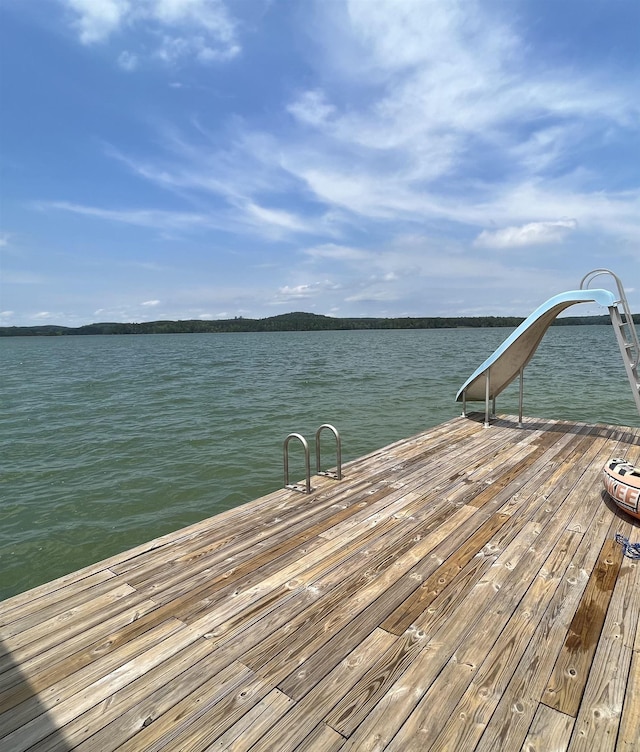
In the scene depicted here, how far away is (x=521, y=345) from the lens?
7.00 m

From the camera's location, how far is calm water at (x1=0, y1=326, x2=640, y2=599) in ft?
20.5

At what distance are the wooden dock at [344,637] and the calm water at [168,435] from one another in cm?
317

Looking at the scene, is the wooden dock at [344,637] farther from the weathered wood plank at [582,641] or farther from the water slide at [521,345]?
the water slide at [521,345]

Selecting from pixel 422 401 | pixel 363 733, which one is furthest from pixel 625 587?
pixel 422 401

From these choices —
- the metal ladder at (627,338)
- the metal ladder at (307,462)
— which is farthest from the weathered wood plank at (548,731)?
the metal ladder at (627,338)

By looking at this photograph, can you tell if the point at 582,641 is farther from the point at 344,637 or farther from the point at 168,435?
the point at 168,435

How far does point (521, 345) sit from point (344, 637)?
5.95m

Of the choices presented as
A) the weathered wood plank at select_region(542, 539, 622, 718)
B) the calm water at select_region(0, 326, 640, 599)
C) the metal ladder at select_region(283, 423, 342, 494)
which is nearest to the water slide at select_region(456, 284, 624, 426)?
the calm water at select_region(0, 326, 640, 599)

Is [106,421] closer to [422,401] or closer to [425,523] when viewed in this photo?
[422,401]

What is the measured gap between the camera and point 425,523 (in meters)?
3.92

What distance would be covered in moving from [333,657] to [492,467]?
3.85m

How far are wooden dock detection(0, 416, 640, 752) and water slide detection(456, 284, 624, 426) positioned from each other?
304cm

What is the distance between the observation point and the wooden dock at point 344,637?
1899 mm

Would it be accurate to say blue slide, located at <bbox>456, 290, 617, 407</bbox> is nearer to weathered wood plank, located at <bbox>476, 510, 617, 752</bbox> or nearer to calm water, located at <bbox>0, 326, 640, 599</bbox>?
calm water, located at <bbox>0, 326, 640, 599</bbox>
